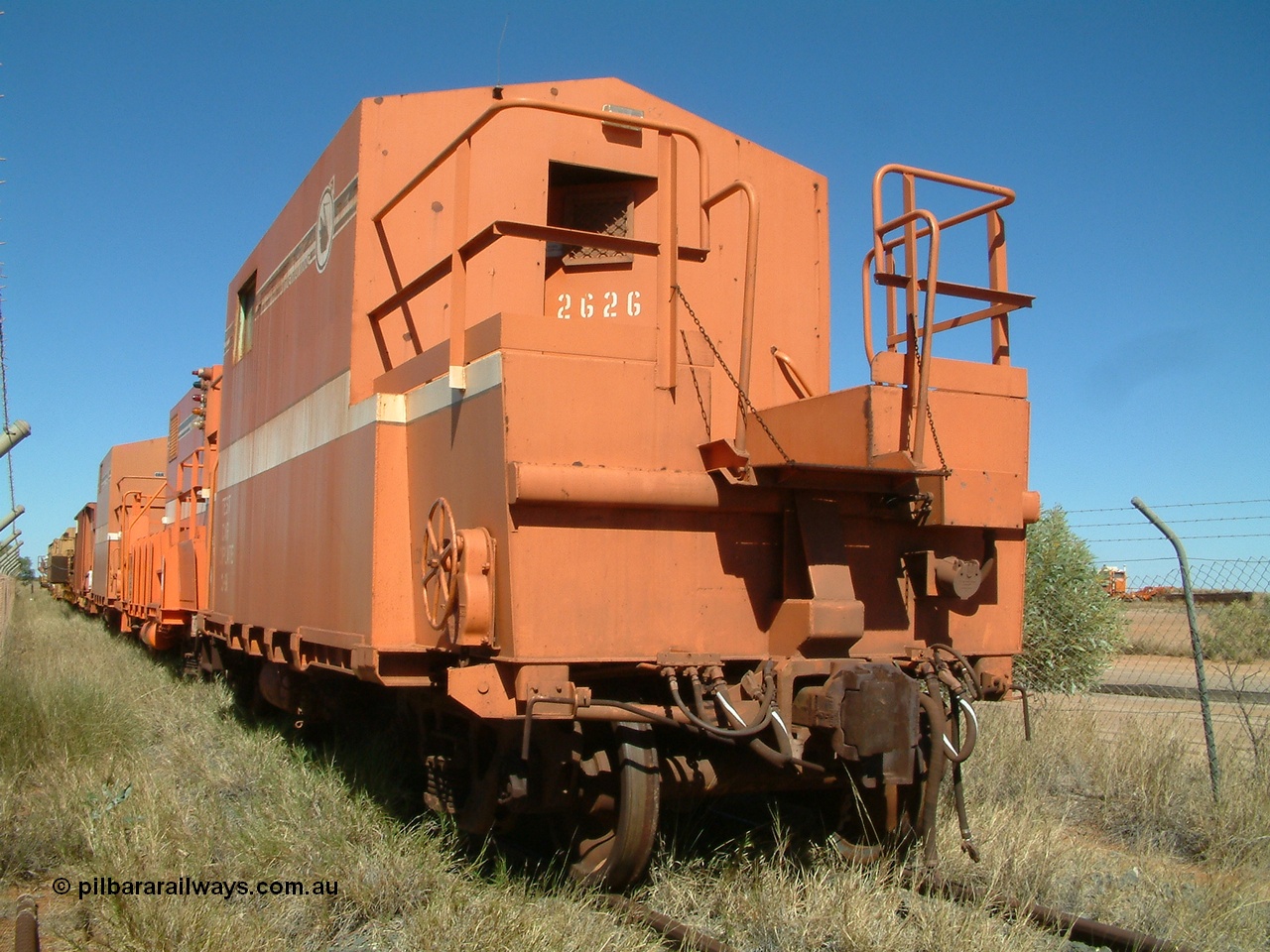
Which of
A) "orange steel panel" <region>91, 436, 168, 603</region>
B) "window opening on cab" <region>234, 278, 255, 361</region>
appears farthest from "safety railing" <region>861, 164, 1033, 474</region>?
"orange steel panel" <region>91, 436, 168, 603</region>

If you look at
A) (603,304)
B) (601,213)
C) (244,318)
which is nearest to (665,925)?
(603,304)

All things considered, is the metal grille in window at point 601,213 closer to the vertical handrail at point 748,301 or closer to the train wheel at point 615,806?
the vertical handrail at point 748,301

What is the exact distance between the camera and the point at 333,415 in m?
5.62

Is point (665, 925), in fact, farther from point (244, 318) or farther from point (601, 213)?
point (244, 318)

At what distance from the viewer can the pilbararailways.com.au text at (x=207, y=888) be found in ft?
14.8

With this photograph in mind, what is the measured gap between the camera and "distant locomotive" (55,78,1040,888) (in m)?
4.18

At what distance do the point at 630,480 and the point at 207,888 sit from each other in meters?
2.58

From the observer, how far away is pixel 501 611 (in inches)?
163

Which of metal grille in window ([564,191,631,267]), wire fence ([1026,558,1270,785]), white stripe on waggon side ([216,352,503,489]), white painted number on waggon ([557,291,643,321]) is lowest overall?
wire fence ([1026,558,1270,785])

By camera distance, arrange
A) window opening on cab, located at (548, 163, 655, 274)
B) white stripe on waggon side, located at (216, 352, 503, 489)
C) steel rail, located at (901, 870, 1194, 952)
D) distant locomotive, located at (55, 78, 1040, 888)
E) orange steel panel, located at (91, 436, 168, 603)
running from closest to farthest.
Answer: steel rail, located at (901, 870, 1194, 952) < distant locomotive, located at (55, 78, 1040, 888) < white stripe on waggon side, located at (216, 352, 503, 489) < window opening on cab, located at (548, 163, 655, 274) < orange steel panel, located at (91, 436, 168, 603)

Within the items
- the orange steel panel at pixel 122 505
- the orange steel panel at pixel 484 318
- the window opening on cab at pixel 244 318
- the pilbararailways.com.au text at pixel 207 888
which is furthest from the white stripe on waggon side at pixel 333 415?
the orange steel panel at pixel 122 505

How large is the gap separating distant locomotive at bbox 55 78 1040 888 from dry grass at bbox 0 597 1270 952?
1.29 feet

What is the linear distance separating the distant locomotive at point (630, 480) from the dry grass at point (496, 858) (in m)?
0.39

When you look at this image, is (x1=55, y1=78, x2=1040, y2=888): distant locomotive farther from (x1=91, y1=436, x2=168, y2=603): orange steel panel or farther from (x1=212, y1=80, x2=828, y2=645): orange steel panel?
(x1=91, y1=436, x2=168, y2=603): orange steel panel
